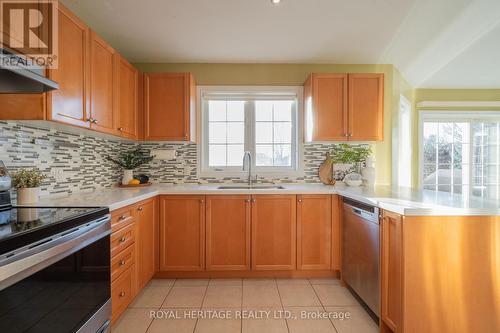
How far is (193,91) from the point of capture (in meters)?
2.73

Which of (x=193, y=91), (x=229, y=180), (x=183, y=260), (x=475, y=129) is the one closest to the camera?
(x=183, y=260)

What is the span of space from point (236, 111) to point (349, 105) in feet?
4.32

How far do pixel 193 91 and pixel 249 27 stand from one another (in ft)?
3.10

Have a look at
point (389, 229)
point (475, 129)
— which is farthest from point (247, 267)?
point (475, 129)

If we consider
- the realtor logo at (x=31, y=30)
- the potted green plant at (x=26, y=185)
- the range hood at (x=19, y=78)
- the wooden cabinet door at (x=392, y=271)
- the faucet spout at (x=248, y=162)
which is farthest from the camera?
the faucet spout at (x=248, y=162)

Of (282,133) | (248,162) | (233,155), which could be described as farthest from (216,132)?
(282,133)

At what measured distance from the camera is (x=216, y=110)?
2961 mm

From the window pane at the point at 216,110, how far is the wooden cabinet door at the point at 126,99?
2.76 feet

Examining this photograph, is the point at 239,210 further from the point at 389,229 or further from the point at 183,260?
the point at 389,229

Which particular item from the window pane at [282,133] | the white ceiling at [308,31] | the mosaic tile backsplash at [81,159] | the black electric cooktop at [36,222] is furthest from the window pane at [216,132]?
the black electric cooktop at [36,222]

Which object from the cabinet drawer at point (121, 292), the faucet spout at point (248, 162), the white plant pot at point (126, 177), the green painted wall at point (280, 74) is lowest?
the cabinet drawer at point (121, 292)

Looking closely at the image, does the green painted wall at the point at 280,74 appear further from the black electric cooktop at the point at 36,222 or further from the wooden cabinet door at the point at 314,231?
the black electric cooktop at the point at 36,222

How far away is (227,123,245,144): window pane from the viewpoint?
2961 millimetres

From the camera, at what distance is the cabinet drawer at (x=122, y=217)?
5.18 ft
